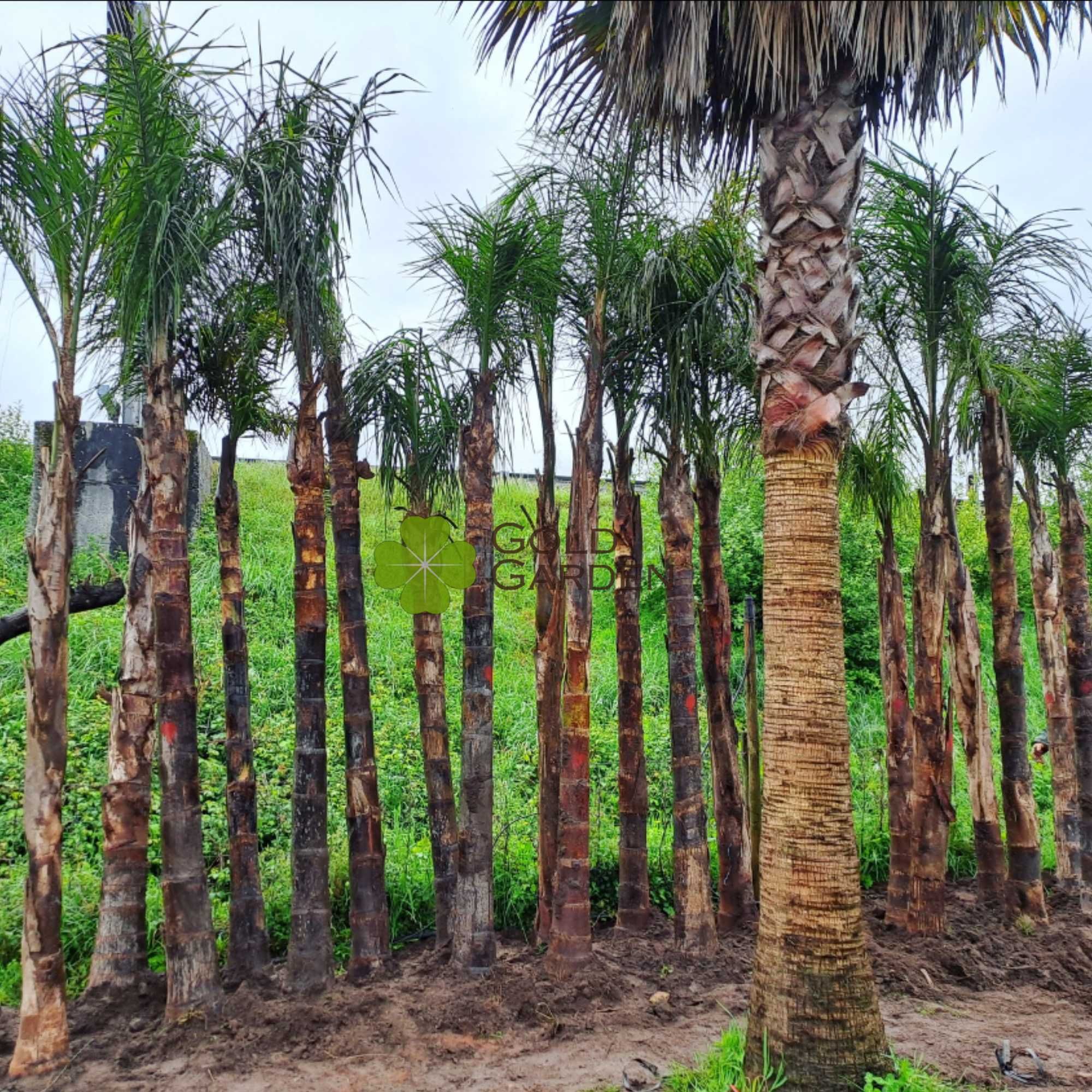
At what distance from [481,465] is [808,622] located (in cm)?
294

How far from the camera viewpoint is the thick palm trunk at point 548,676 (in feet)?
23.7

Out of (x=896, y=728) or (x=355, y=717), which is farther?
(x=896, y=728)

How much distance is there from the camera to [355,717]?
6.75 metres

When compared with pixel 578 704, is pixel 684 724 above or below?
below

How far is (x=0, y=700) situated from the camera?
34.1 feet

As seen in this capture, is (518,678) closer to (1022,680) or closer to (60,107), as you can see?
(1022,680)

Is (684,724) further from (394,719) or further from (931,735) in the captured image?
(394,719)

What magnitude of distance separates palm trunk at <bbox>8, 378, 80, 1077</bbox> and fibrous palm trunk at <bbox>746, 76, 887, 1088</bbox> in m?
3.54

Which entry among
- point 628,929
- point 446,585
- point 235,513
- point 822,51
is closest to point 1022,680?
point 628,929

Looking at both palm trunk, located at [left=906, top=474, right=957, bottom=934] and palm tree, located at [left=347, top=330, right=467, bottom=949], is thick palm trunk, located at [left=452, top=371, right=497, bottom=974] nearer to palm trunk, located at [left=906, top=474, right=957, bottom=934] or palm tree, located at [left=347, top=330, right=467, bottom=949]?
palm tree, located at [left=347, top=330, right=467, bottom=949]

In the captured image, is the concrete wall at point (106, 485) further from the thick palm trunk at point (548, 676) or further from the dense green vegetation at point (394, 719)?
the thick palm trunk at point (548, 676)

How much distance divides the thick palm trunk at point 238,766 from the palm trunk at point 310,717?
384 mm

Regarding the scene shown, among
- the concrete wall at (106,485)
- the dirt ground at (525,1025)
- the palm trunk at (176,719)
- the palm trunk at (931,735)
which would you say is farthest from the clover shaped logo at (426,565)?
the concrete wall at (106,485)

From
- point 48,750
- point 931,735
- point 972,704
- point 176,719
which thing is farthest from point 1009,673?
point 48,750
